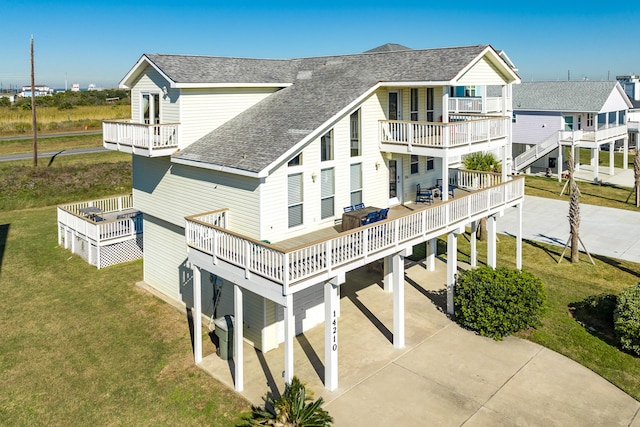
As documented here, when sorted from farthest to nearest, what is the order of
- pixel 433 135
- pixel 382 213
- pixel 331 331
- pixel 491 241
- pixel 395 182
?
pixel 395 182 → pixel 491 241 → pixel 433 135 → pixel 382 213 → pixel 331 331

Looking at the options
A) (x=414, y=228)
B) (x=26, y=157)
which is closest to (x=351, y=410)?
(x=414, y=228)

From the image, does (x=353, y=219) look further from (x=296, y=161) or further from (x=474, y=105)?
(x=474, y=105)

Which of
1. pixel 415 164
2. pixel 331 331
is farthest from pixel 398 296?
pixel 415 164

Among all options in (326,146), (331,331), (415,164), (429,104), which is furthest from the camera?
(415,164)

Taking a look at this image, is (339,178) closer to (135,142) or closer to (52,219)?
(135,142)

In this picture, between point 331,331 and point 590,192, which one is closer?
point 331,331
